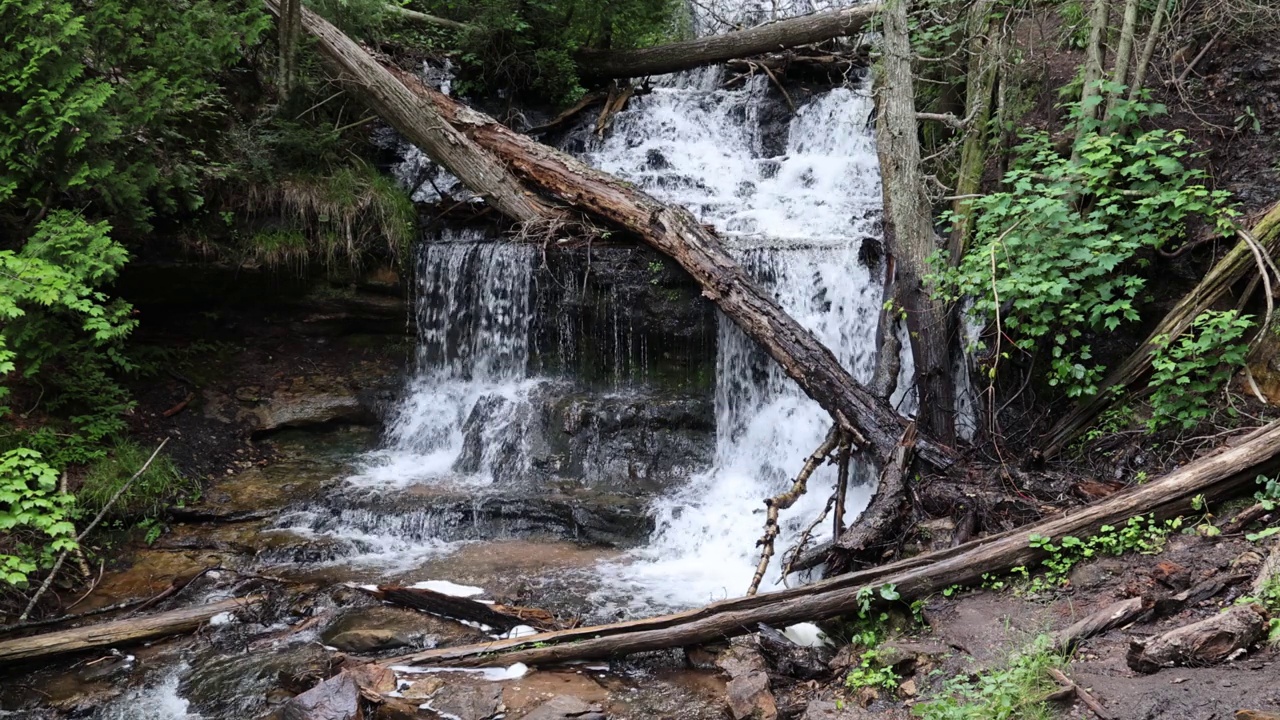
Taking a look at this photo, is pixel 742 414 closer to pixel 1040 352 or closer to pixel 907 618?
pixel 1040 352

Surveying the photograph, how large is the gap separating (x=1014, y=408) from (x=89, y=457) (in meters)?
7.71

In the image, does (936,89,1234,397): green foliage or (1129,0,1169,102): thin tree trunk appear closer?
(936,89,1234,397): green foliage

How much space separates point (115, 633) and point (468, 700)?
2506mm

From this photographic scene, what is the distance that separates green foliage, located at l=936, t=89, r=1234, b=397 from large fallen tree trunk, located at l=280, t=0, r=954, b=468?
3.90 feet

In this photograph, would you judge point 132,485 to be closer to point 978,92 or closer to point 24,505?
point 24,505

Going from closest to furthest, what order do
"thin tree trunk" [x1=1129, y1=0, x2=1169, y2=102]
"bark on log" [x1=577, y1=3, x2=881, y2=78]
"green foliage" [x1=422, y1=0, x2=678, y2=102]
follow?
"thin tree trunk" [x1=1129, y1=0, x2=1169, y2=102] < "green foliage" [x1=422, y1=0, x2=678, y2=102] < "bark on log" [x1=577, y1=3, x2=881, y2=78]

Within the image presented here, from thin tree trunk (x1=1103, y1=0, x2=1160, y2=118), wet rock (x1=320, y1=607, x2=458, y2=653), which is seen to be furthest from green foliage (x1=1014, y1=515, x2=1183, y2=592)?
wet rock (x1=320, y1=607, x2=458, y2=653)

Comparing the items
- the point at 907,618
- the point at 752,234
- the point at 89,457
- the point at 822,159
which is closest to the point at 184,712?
the point at 89,457

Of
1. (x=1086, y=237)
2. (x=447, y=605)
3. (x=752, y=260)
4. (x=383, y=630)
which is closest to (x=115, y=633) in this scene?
(x=383, y=630)

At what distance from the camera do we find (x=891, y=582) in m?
4.41

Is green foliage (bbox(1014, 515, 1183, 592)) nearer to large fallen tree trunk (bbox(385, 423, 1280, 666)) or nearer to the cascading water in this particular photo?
large fallen tree trunk (bbox(385, 423, 1280, 666))

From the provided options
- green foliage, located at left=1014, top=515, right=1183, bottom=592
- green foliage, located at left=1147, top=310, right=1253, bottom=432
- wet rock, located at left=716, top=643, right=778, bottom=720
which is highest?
green foliage, located at left=1147, top=310, right=1253, bottom=432

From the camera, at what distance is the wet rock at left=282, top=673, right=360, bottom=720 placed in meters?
4.01

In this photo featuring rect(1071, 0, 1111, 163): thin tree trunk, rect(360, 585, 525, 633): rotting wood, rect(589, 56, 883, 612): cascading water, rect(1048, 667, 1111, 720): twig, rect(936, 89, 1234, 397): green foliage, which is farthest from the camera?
rect(589, 56, 883, 612): cascading water
